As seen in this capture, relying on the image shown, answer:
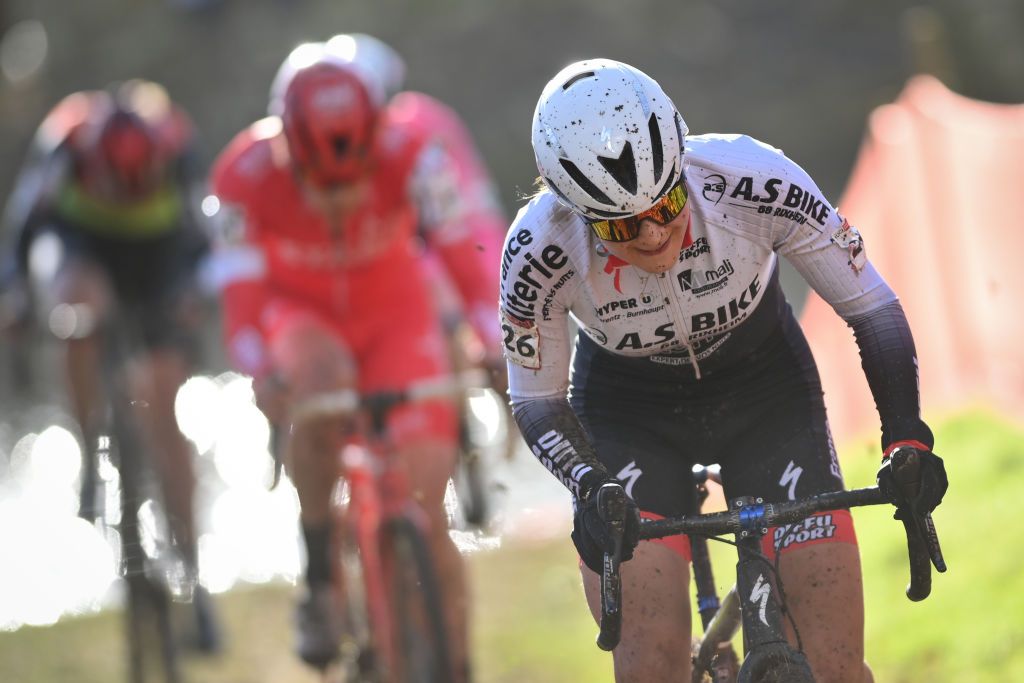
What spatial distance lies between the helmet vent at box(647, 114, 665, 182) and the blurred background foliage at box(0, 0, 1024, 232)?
17.3 meters

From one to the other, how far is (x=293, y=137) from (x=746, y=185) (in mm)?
3048

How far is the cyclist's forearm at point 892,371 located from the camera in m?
4.35

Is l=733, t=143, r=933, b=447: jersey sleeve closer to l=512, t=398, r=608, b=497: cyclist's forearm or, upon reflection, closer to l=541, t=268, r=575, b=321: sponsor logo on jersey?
l=541, t=268, r=575, b=321: sponsor logo on jersey

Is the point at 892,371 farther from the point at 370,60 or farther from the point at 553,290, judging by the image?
the point at 370,60

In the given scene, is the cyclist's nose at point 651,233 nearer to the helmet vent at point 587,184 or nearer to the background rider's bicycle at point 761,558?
the helmet vent at point 587,184

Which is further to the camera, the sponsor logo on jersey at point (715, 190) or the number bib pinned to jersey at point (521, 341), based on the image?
the number bib pinned to jersey at point (521, 341)

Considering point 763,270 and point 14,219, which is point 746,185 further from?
point 14,219

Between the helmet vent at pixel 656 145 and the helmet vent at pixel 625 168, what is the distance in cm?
6

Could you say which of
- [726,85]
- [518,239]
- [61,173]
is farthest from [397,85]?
[726,85]

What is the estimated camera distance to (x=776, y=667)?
13.7ft

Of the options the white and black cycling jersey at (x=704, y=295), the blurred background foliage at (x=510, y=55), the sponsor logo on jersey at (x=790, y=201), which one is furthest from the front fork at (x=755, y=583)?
the blurred background foliage at (x=510, y=55)

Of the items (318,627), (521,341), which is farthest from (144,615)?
(521,341)

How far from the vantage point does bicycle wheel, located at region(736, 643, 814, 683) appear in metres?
4.14

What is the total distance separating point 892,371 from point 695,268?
0.59 meters
